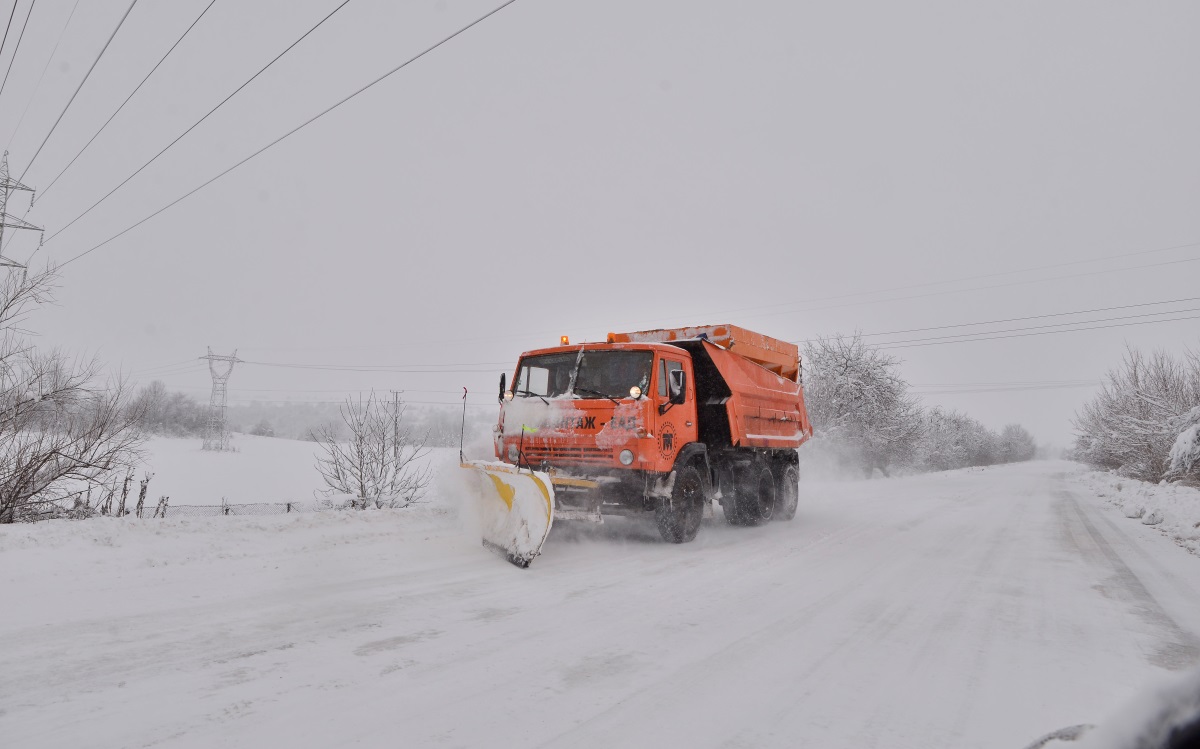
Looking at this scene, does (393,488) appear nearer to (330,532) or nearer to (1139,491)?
(330,532)

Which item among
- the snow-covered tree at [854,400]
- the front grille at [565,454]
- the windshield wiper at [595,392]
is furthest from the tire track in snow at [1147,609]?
the snow-covered tree at [854,400]

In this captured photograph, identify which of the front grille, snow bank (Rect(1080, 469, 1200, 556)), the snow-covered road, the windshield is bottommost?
snow bank (Rect(1080, 469, 1200, 556))

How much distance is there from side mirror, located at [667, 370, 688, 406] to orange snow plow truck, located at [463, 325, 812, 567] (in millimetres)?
16

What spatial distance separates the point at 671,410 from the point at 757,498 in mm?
3202

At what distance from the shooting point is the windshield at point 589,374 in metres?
8.11

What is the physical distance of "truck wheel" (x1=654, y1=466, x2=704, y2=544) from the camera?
310 inches

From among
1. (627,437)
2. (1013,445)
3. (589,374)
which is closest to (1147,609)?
(627,437)

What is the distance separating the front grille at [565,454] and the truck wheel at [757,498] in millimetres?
3425

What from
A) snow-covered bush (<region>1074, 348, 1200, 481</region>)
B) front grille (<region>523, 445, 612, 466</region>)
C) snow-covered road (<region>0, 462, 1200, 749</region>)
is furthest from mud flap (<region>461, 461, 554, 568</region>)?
snow-covered bush (<region>1074, 348, 1200, 481</region>)

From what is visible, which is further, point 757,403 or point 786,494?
point 786,494

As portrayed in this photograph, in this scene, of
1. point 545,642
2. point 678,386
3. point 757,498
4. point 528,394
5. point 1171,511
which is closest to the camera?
point 545,642

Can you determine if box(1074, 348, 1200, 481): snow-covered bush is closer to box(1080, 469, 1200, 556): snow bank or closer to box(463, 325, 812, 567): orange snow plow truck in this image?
box(1080, 469, 1200, 556): snow bank

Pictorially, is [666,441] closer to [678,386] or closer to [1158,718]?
[678,386]

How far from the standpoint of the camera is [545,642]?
4055 millimetres
